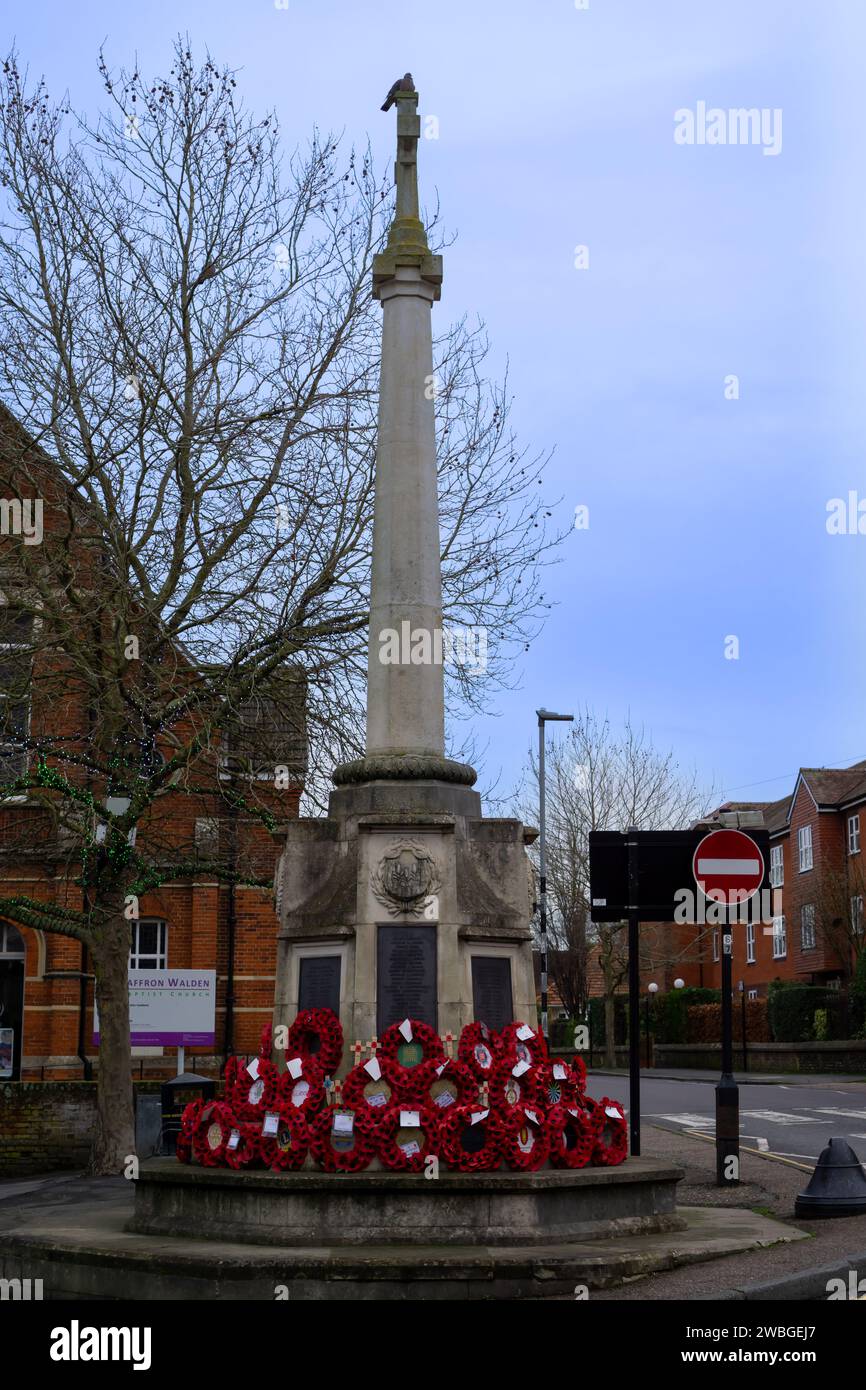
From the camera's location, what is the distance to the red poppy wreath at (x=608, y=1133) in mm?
11031

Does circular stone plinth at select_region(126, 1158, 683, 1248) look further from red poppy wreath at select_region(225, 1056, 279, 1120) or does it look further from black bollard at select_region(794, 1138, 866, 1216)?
black bollard at select_region(794, 1138, 866, 1216)

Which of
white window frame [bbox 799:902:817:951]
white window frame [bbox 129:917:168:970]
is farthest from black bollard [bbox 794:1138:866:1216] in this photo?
white window frame [bbox 799:902:817:951]

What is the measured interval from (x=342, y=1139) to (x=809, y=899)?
144 ft

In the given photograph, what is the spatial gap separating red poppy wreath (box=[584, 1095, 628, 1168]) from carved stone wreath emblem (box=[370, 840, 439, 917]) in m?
1.95

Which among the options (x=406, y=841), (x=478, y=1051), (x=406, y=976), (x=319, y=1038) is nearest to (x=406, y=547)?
(x=406, y=841)

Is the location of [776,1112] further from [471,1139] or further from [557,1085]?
[471,1139]

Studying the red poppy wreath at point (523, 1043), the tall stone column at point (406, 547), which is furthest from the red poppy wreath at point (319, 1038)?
the tall stone column at point (406, 547)

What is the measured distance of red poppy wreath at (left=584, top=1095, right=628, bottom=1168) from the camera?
1103 centimetres

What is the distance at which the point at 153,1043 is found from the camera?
74.7ft

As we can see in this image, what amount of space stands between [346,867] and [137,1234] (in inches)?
122

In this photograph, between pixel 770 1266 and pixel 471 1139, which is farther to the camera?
pixel 471 1139

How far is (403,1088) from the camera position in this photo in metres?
10.7
